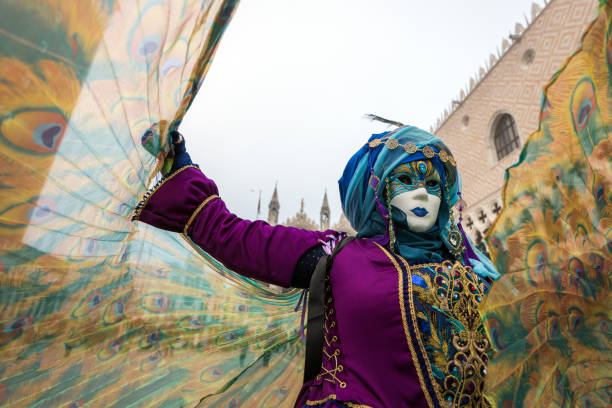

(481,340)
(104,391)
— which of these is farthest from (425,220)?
(104,391)

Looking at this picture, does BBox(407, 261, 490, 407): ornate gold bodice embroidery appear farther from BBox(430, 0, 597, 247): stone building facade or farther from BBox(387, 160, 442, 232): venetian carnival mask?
BBox(430, 0, 597, 247): stone building facade

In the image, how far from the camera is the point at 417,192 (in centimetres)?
130

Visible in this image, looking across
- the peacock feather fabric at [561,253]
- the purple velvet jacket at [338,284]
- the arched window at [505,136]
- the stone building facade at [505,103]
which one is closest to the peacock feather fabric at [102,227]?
the purple velvet jacket at [338,284]

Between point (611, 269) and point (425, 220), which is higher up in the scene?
point (425, 220)

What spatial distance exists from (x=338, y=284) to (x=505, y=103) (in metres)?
11.1

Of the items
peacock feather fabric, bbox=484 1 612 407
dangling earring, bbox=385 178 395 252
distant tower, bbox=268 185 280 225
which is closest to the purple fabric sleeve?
dangling earring, bbox=385 178 395 252

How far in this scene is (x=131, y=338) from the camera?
3.80 feet

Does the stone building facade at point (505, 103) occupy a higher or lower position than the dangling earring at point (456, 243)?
higher

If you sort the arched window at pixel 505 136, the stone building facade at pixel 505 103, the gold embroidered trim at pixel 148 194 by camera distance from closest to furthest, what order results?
the gold embroidered trim at pixel 148 194 < the stone building facade at pixel 505 103 < the arched window at pixel 505 136

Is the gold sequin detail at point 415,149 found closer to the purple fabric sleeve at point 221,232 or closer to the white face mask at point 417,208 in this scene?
the white face mask at point 417,208

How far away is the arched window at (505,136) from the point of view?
32.2ft

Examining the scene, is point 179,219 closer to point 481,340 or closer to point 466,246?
point 481,340

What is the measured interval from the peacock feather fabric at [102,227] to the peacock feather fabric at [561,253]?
855 millimetres

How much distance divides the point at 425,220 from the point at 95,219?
107 centimetres
